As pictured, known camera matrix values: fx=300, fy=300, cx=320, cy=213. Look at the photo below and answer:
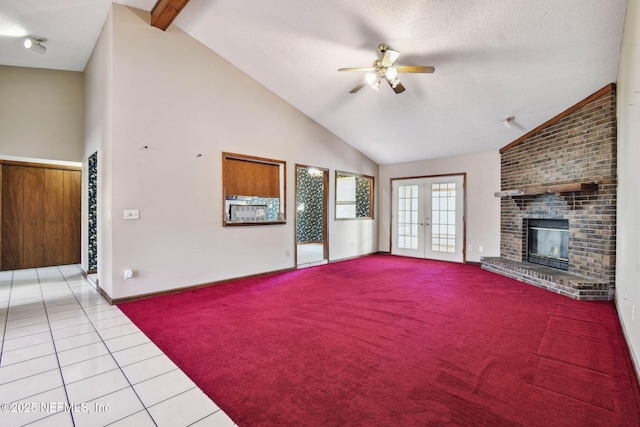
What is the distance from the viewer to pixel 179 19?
4.07 meters

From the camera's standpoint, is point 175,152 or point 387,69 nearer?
point 387,69

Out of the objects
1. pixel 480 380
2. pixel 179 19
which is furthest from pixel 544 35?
pixel 179 19

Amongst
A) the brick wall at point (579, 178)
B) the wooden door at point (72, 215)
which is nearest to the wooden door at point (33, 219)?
the wooden door at point (72, 215)

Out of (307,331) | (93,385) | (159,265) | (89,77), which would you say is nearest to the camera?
(93,385)

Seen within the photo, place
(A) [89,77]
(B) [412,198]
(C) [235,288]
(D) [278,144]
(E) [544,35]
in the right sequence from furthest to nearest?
(B) [412,198] < (D) [278,144] < (A) [89,77] < (C) [235,288] < (E) [544,35]

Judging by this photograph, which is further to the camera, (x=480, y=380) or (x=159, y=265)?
(x=159, y=265)

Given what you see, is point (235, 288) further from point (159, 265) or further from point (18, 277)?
point (18, 277)

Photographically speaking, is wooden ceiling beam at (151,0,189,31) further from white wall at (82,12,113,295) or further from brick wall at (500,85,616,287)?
brick wall at (500,85,616,287)

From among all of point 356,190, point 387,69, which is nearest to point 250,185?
point 387,69

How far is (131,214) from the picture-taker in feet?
12.5

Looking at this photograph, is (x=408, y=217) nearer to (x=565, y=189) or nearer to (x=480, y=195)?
(x=480, y=195)

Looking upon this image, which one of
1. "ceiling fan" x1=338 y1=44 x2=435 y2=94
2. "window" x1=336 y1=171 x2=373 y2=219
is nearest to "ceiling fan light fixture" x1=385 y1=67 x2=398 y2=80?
"ceiling fan" x1=338 y1=44 x2=435 y2=94

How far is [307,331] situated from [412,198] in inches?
211

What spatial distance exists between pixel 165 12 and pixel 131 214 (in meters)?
2.53
